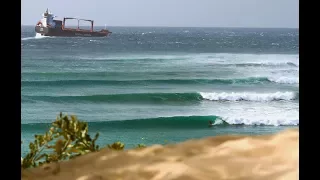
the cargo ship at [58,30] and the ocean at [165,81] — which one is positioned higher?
the cargo ship at [58,30]

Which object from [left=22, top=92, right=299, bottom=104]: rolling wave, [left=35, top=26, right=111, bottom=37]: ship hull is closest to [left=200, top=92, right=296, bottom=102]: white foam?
[left=22, top=92, right=299, bottom=104]: rolling wave

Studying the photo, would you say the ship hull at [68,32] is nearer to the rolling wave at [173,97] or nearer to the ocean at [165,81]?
the ocean at [165,81]

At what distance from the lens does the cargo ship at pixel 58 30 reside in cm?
140

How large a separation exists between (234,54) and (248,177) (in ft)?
2.80

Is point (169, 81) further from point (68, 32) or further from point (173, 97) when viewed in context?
point (68, 32)

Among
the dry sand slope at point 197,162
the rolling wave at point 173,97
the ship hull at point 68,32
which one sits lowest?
the dry sand slope at point 197,162

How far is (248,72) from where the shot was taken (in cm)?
165

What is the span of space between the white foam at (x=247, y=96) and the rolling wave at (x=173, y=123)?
0.27ft

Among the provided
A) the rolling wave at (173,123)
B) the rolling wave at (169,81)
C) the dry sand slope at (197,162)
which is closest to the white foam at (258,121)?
the rolling wave at (173,123)

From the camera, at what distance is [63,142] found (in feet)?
3.87

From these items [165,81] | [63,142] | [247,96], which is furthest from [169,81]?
[63,142]

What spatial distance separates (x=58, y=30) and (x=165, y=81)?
0.37 metres
